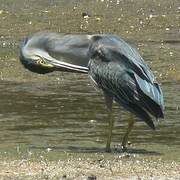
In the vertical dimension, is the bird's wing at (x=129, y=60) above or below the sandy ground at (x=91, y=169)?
above

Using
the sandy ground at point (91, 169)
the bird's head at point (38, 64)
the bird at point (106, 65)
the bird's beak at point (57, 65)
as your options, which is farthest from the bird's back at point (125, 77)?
the sandy ground at point (91, 169)

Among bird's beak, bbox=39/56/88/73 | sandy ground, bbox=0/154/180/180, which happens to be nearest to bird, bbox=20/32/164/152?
bird's beak, bbox=39/56/88/73

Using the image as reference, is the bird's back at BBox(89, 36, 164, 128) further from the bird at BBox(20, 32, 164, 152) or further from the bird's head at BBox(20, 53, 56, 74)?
the bird's head at BBox(20, 53, 56, 74)

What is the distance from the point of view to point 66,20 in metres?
24.6

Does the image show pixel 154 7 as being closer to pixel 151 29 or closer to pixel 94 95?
pixel 151 29

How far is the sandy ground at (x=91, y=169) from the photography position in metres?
8.32

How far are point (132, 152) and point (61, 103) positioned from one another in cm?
370

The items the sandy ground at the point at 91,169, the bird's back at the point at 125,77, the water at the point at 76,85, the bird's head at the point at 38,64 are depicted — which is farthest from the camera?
the water at the point at 76,85

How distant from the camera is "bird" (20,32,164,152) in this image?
9422 mm

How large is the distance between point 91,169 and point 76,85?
21.8ft

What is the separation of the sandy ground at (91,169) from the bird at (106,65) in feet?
1.98

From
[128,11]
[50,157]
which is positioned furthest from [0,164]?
[128,11]

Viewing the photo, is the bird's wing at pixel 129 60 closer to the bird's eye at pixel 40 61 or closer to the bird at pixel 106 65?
the bird at pixel 106 65

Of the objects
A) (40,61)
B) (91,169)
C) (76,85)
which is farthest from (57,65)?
(76,85)
